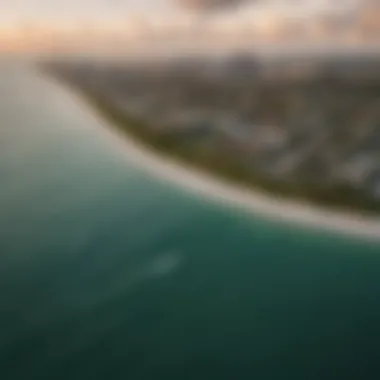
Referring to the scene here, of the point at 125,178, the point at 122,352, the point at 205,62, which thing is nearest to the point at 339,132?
the point at 205,62

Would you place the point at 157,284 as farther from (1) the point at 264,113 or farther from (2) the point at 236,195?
(1) the point at 264,113

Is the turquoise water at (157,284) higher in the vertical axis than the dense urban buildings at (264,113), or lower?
lower

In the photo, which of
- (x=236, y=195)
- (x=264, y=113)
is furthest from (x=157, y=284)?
(x=264, y=113)

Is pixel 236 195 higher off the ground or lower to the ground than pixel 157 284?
higher

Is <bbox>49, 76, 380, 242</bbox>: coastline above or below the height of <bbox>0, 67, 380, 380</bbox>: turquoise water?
above

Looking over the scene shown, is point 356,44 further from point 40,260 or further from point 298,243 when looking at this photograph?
point 40,260
